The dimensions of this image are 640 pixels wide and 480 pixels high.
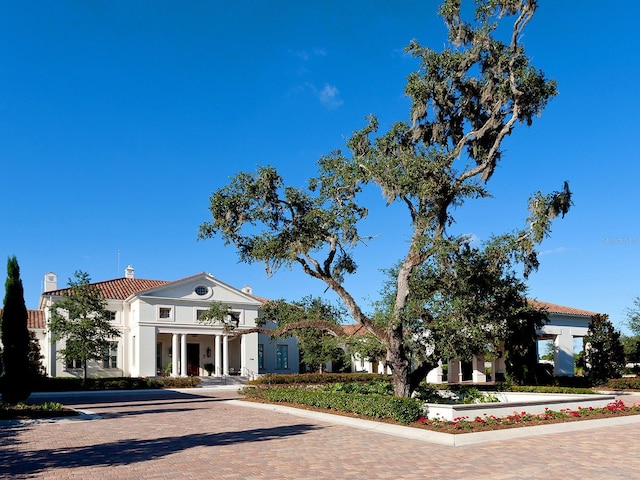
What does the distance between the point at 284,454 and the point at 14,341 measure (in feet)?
44.0

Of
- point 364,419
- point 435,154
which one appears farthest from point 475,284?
point 364,419

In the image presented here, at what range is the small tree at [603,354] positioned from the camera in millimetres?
32969

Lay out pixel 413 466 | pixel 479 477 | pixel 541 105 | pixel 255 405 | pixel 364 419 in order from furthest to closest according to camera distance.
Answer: pixel 255 405, pixel 541 105, pixel 364 419, pixel 413 466, pixel 479 477

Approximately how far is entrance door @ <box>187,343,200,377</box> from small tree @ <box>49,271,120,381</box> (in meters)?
10.4

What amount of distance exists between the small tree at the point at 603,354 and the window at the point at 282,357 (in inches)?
901

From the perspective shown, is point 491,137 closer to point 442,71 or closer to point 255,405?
point 442,71

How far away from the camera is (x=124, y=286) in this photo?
45.8 meters

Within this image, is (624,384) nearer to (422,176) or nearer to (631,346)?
(631,346)

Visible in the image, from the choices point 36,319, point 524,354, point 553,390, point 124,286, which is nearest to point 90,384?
point 36,319

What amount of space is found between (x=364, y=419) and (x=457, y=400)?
17.3ft

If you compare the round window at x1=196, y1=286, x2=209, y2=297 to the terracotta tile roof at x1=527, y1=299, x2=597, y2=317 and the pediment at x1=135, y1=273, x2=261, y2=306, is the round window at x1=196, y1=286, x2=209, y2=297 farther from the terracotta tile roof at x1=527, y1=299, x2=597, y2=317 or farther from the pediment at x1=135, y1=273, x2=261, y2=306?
the terracotta tile roof at x1=527, y1=299, x2=597, y2=317

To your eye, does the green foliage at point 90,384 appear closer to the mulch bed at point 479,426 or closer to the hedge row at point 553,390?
the mulch bed at point 479,426

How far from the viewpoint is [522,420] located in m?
15.4

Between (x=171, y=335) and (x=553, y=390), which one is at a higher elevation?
(x=171, y=335)
